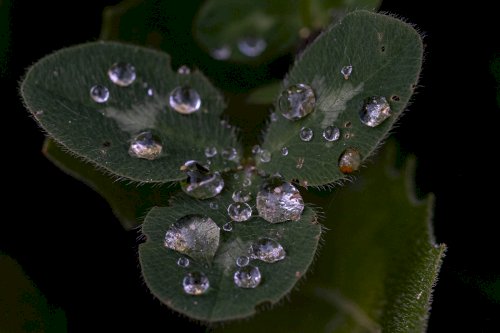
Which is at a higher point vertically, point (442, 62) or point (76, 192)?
point (442, 62)

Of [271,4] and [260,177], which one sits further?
[271,4]

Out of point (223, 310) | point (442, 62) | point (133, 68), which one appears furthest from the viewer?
point (442, 62)

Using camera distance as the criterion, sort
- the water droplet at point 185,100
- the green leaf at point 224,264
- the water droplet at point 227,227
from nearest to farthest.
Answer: the green leaf at point 224,264
the water droplet at point 227,227
the water droplet at point 185,100

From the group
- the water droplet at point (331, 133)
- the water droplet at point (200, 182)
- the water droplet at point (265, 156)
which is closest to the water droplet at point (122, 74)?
the water droplet at point (200, 182)

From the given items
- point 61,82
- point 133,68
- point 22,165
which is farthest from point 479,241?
point 22,165

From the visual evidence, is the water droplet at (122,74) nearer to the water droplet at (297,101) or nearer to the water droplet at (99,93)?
the water droplet at (99,93)

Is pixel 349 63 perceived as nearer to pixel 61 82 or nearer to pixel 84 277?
pixel 61 82
